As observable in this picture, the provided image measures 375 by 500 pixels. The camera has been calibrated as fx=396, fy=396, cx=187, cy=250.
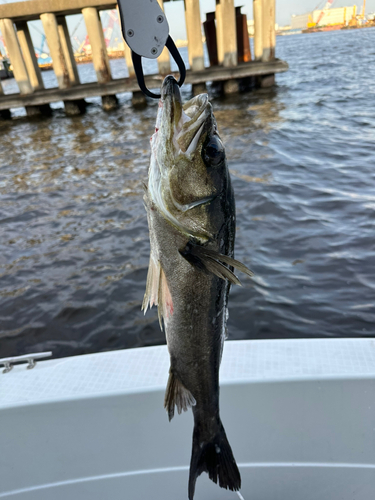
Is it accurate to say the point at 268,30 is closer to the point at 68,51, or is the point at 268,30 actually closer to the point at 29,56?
the point at 68,51

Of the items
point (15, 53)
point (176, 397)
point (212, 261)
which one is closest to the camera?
point (212, 261)

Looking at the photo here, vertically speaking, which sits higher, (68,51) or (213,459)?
(68,51)

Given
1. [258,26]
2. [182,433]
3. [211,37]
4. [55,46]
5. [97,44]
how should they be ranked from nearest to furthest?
[182,433]
[55,46]
[97,44]
[258,26]
[211,37]

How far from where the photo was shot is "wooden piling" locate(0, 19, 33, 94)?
22.0 meters

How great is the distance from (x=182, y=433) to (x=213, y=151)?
85.5 inches

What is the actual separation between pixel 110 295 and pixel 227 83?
20992 millimetres

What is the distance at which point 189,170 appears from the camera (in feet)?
6.01

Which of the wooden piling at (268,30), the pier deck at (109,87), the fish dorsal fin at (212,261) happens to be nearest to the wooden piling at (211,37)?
the wooden piling at (268,30)

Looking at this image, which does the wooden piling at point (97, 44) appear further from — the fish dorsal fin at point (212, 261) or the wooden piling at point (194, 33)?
the fish dorsal fin at point (212, 261)

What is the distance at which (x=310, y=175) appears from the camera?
425 inches

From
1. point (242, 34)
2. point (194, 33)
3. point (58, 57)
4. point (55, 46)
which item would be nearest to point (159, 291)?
point (194, 33)

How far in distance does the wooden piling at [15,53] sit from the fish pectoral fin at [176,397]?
25.0 m

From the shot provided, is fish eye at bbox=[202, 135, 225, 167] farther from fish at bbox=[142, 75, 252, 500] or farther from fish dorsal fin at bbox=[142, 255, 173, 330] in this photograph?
fish dorsal fin at bbox=[142, 255, 173, 330]

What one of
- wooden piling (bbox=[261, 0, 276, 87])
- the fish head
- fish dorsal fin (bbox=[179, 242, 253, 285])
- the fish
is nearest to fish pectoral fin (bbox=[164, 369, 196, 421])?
the fish
